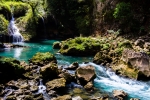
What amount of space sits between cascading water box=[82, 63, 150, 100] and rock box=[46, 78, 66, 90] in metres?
2.34

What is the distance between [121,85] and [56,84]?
4499 mm

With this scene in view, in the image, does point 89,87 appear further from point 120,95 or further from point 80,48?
point 80,48

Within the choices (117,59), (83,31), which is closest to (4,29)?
(83,31)

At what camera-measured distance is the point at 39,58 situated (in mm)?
19359

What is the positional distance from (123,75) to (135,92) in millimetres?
3094

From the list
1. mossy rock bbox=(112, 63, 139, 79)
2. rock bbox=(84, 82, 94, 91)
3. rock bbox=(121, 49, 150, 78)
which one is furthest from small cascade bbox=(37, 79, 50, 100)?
rock bbox=(121, 49, 150, 78)

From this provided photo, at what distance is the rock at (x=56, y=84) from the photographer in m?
14.3

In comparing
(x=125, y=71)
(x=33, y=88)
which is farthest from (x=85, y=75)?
(x=125, y=71)

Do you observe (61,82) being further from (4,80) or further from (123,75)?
(123,75)

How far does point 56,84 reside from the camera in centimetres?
1447

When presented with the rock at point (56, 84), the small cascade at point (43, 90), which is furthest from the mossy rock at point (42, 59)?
the rock at point (56, 84)

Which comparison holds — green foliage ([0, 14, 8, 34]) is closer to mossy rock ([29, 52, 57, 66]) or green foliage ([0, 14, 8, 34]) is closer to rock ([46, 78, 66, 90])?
mossy rock ([29, 52, 57, 66])

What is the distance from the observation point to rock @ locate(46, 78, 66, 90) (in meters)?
14.3

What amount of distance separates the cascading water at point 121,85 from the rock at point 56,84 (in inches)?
92.2
